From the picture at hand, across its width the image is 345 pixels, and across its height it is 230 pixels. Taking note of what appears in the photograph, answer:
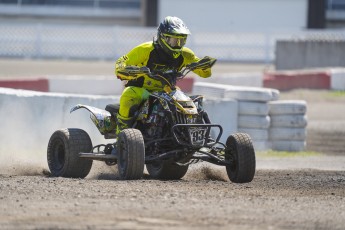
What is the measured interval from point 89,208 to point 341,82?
60.3 ft

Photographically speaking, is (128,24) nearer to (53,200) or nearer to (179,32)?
(179,32)

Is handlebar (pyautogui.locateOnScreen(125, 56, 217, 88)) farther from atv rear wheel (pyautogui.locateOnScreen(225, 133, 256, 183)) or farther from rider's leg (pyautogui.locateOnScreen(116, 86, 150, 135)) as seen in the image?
atv rear wheel (pyautogui.locateOnScreen(225, 133, 256, 183))

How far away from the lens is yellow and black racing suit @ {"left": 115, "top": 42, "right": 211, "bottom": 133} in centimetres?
1112

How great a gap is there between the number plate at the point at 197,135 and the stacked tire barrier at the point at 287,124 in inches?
200

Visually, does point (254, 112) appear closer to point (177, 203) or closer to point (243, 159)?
point (243, 159)

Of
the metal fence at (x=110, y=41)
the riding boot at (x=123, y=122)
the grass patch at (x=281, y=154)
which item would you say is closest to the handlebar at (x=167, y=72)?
the riding boot at (x=123, y=122)

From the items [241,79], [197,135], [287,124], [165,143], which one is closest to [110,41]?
[241,79]

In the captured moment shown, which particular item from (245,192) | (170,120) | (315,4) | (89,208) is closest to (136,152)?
(170,120)

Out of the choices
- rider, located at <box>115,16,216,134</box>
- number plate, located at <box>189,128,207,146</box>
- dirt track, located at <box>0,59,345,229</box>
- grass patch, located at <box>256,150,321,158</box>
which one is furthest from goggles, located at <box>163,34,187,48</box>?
grass patch, located at <box>256,150,321,158</box>

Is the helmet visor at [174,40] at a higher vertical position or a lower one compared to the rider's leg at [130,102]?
higher

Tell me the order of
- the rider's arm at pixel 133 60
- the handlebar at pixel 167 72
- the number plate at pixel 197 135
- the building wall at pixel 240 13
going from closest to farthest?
the number plate at pixel 197 135, the handlebar at pixel 167 72, the rider's arm at pixel 133 60, the building wall at pixel 240 13

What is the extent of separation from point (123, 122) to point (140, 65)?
66cm

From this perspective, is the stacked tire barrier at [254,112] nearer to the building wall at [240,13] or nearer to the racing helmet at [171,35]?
the racing helmet at [171,35]

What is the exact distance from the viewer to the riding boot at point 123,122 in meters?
11.2
